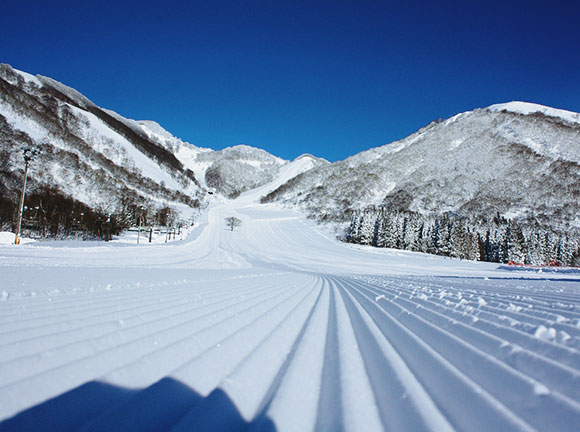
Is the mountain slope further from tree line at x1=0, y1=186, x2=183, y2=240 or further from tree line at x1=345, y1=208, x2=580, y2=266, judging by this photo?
tree line at x1=345, y1=208, x2=580, y2=266

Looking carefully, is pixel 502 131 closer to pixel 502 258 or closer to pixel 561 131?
pixel 561 131

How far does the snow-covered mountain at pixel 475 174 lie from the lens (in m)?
111

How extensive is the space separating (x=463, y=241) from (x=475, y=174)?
281 feet

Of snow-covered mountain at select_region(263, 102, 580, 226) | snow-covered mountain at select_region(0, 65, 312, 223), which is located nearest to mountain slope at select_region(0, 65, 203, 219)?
snow-covered mountain at select_region(0, 65, 312, 223)

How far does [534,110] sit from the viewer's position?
170 metres

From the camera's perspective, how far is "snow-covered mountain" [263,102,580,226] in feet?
365

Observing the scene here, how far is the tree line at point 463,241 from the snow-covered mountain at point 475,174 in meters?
32.8

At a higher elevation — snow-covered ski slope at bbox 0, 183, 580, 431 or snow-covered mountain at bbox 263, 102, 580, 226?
snow-covered mountain at bbox 263, 102, 580, 226

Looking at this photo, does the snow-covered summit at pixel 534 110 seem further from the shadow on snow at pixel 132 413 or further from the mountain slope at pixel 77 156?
the shadow on snow at pixel 132 413

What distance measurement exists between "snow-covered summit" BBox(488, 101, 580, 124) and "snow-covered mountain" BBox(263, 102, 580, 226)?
54 centimetres

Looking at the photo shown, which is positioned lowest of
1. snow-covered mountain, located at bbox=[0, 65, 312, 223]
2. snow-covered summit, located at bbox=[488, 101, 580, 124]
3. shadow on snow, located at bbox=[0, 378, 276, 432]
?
shadow on snow, located at bbox=[0, 378, 276, 432]

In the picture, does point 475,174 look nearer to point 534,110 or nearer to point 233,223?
point 534,110

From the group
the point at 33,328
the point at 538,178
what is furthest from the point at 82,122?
the point at 538,178

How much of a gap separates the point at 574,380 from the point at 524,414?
49cm
